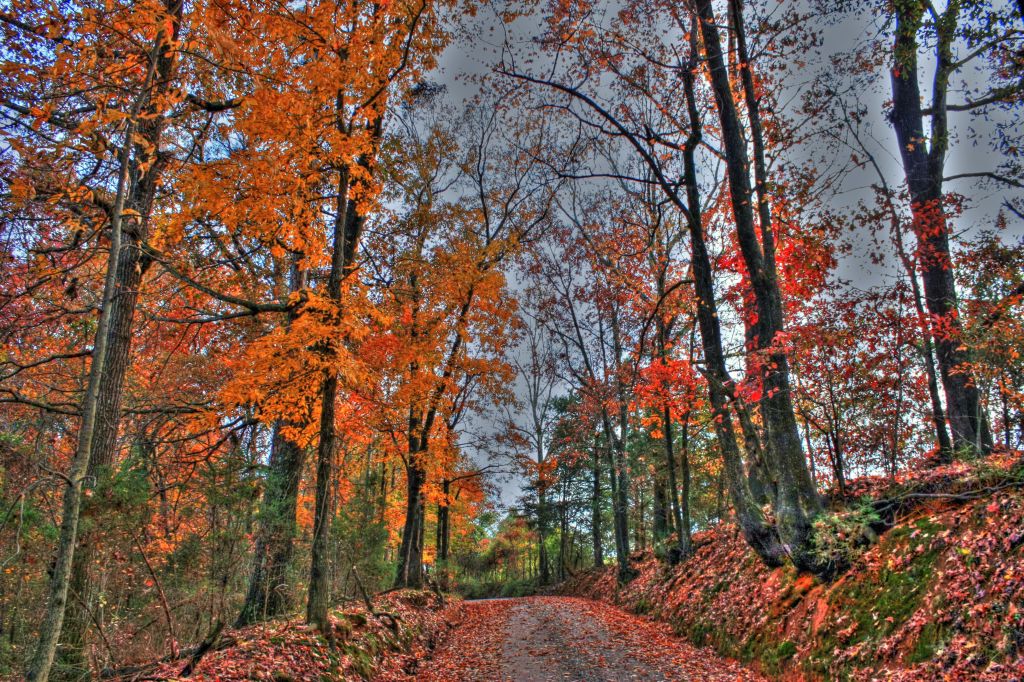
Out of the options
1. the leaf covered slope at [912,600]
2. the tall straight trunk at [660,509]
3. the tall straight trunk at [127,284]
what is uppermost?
the tall straight trunk at [127,284]

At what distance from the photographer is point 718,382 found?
8.43 meters

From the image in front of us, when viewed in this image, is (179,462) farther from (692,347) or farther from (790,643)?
(692,347)

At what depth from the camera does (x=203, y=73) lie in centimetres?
637

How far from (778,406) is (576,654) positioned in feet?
16.3

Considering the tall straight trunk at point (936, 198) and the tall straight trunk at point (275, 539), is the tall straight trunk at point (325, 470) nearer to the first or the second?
the tall straight trunk at point (275, 539)

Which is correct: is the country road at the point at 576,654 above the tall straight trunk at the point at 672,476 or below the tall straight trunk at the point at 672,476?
below

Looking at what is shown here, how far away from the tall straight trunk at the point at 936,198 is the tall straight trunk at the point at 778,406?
7.63 ft

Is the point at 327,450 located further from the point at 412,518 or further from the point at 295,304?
the point at 412,518

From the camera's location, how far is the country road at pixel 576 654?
6.98 m

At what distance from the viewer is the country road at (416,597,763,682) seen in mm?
6977

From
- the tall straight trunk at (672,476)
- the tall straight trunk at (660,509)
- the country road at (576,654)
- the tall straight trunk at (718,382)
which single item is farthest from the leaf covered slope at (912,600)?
the tall straight trunk at (660,509)

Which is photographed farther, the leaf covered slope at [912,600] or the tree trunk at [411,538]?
the tree trunk at [411,538]

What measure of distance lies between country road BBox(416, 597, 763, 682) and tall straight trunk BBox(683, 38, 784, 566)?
6.42 ft

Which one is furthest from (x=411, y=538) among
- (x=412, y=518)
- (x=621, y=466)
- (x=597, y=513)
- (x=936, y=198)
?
(x=936, y=198)
